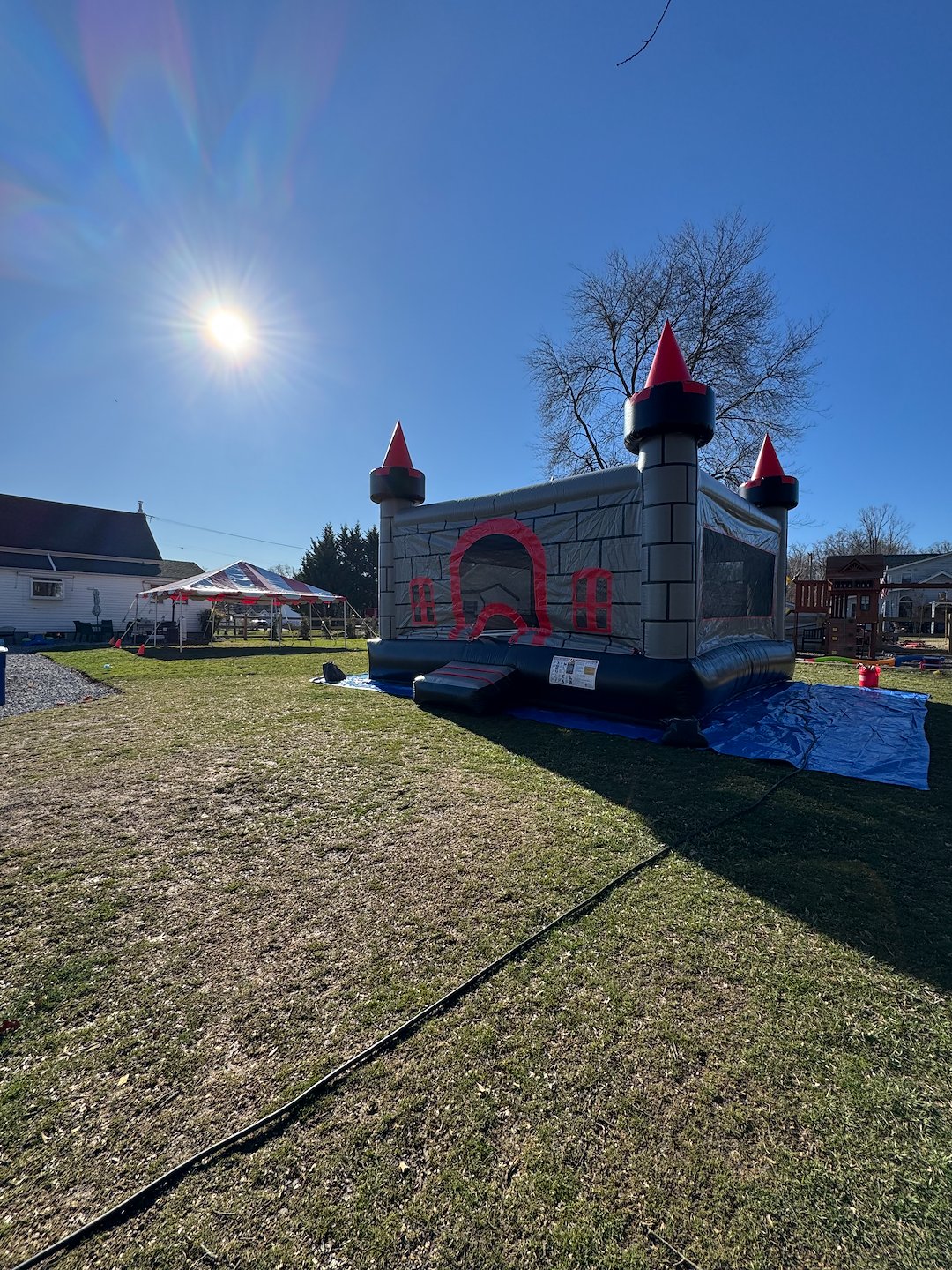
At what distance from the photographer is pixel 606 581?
620 cm

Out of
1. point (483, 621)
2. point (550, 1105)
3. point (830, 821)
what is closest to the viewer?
point (550, 1105)

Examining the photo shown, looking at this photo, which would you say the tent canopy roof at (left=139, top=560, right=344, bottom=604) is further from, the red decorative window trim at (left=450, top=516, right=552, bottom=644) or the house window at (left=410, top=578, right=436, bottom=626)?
the red decorative window trim at (left=450, top=516, right=552, bottom=644)

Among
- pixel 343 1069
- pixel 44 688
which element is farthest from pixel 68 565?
pixel 343 1069

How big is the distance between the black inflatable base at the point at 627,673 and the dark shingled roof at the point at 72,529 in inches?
896

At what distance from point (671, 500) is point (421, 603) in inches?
167

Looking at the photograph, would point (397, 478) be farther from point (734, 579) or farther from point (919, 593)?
point (919, 593)

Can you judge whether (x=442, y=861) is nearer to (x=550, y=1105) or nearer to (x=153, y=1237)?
(x=550, y=1105)

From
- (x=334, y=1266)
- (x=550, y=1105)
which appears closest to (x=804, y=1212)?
(x=550, y=1105)

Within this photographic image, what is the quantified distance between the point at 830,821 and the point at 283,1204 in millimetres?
3457

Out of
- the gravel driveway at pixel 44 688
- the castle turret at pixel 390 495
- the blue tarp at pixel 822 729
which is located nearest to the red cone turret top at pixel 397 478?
the castle turret at pixel 390 495

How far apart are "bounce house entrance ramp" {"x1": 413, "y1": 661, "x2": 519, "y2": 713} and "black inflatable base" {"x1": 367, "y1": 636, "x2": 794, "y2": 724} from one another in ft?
0.36

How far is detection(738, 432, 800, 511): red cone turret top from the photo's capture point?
8734 millimetres

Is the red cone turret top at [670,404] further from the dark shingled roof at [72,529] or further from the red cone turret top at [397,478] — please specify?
the dark shingled roof at [72,529]

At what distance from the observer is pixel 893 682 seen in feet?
30.8
